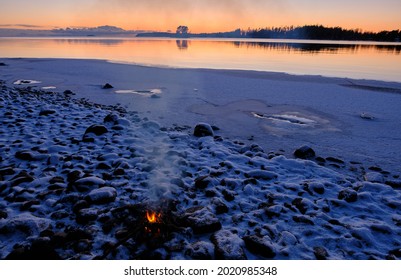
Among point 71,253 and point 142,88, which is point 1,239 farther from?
point 142,88

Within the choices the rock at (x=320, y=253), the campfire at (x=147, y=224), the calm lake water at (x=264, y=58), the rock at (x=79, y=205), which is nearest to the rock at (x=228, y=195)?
the campfire at (x=147, y=224)

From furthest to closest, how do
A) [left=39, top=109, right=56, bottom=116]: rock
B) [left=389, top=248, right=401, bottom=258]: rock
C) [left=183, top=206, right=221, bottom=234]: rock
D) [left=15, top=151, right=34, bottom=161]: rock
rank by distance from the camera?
[left=39, top=109, right=56, bottom=116]: rock
[left=15, top=151, right=34, bottom=161]: rock
[left=183, top=206, right=221, bottom=234]: rock
[left=389, top=248, right=401, bottom=258]: rock

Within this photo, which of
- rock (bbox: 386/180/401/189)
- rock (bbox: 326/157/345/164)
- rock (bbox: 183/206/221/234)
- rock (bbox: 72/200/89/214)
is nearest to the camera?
rock (bbox: 183/206/221/234)

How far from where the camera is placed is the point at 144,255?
8.09ft

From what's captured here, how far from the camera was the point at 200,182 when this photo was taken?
372 cm

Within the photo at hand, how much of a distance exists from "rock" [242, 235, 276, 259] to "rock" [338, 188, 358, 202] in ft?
4.87

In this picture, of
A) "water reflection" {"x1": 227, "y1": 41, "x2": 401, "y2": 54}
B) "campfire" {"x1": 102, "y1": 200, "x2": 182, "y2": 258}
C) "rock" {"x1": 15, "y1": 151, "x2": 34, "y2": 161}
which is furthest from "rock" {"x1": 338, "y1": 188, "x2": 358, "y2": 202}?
"water reflection" {"x1": 227, "y1": 41, "x2": 401, "y2": 54}

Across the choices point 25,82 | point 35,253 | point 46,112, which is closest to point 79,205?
point 35,253

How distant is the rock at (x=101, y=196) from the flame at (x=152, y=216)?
0.57m

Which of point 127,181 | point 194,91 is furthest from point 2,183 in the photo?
point 194,91

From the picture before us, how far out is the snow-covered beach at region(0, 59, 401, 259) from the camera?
8.63ft

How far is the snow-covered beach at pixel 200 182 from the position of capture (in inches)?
104

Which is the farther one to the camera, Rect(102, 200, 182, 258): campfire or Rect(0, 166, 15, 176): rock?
Rect(0, 166, 15, 176): rock

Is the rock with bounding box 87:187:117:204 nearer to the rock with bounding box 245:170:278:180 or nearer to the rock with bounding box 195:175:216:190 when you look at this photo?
the rock with bounding box 195:175:216:190
